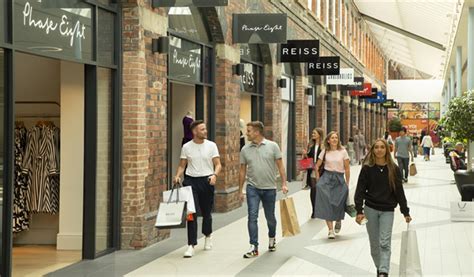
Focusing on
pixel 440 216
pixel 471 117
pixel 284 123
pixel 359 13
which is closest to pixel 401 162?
pixel 284 123

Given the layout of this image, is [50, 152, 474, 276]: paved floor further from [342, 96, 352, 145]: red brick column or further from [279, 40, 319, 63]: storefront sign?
[342, 96, 352, 145]: red brick column

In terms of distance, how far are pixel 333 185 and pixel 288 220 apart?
1.65 m

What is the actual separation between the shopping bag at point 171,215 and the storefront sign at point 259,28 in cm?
577

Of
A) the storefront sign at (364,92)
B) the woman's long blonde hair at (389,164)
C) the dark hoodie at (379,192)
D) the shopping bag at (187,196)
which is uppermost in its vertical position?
the storefront sign at (364,92)

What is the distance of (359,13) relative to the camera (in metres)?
43.9

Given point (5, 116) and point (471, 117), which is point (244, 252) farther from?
point (471, 117)

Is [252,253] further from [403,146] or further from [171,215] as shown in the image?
[403,146]

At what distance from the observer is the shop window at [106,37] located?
9.64 metres

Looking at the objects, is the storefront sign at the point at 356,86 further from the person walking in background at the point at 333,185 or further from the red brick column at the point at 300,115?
the person walking in background at the point at 333,185

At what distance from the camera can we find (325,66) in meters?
22.0

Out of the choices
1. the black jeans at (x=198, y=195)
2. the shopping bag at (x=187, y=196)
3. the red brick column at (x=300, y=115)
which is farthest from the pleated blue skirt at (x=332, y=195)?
the red brick column at (x=300, y=115)

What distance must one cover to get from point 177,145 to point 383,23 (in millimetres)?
34151

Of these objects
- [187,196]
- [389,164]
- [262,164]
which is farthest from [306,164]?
[389,164]

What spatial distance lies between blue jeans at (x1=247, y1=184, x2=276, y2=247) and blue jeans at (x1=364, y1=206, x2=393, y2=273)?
84.4 inches
